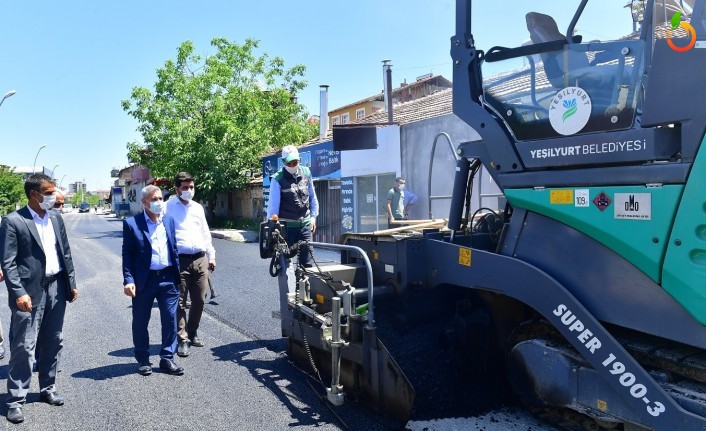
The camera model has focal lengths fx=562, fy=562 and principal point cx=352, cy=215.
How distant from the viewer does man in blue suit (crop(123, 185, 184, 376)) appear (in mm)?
5172

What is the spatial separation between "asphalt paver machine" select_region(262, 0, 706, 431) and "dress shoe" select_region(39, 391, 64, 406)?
7.24ft

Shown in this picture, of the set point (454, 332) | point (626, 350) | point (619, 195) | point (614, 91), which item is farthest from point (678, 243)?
point (454, 332)

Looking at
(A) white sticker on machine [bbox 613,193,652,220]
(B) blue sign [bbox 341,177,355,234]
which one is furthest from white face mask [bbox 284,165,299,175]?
(B) blue sign [bbox 341,177,355,234]

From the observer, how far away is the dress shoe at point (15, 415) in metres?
4.14

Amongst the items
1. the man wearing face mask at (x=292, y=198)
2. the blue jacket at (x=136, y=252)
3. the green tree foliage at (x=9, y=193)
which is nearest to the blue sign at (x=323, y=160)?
the man wearing face mask at (x=292, y=198)

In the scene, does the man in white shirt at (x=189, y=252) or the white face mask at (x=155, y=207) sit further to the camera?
the man in white shirt at (x=189, y=252)

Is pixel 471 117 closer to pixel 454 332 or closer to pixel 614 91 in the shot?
pixel 614 91

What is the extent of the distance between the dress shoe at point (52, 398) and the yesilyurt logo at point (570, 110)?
424 cm

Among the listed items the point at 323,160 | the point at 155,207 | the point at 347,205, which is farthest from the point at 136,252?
the point at 323,160

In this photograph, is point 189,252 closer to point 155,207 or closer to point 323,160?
point 155,207

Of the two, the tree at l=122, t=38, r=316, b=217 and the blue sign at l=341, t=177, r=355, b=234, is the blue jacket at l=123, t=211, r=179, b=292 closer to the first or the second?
the blue sign at l=341, t=177, r=355, b=234

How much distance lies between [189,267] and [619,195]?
435cm

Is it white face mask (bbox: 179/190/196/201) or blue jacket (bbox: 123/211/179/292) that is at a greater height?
white face mask (bbox: 179/190/196/201)

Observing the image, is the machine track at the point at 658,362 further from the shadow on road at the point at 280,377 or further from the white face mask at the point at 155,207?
the white face mask at the point at 155,207
